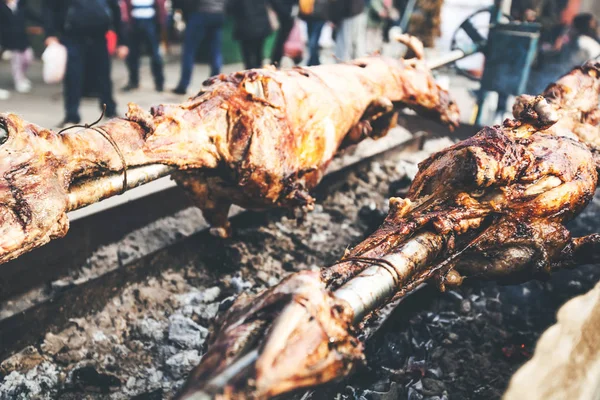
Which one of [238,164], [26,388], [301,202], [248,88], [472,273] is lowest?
[26,388]

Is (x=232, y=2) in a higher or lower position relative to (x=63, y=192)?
higher

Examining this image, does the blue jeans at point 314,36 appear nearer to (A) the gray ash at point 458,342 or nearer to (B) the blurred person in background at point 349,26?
(B) the blurred person in background at point 349,26

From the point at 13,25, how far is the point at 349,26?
18.3ft

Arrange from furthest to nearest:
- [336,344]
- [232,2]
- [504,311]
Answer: [232,2] < [504,311] < [336,344]

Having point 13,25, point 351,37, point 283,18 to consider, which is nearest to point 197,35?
point 283,18

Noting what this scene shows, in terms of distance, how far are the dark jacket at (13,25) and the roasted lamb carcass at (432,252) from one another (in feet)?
26.1

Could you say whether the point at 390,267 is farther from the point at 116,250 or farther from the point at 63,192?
the point at 116,250

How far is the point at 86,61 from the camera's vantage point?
22.3ft

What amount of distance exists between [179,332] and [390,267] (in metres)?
1.59

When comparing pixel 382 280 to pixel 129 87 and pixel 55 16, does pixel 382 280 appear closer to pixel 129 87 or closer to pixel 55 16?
pixel 55 16

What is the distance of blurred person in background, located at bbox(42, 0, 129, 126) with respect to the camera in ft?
19.0

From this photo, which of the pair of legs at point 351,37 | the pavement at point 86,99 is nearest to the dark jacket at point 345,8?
the pair of legs at point 351,37

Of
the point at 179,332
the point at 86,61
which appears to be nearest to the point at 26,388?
the point at 179,332

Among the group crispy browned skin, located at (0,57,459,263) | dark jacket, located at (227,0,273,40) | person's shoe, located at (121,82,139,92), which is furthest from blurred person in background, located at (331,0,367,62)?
crispy browned skin, located at (0,57,459,263)
